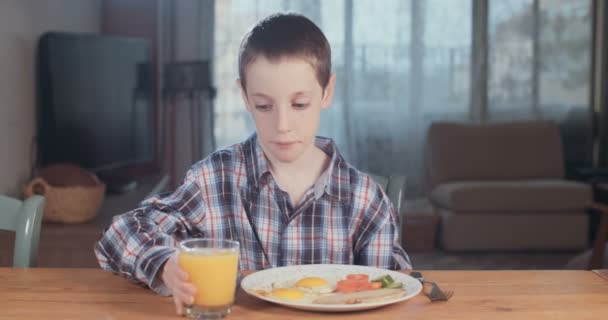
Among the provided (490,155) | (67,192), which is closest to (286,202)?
(67,192)

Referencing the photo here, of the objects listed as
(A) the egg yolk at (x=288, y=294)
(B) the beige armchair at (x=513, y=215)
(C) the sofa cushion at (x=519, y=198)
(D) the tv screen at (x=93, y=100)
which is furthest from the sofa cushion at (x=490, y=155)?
(A) the egg yolk at (x=288, y=294)

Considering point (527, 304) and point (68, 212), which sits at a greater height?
point (527, 304)

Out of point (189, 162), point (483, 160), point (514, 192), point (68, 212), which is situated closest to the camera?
point (68, 212)

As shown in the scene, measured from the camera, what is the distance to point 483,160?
5.33 meters

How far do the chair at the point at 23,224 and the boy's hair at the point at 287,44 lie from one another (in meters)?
0.46

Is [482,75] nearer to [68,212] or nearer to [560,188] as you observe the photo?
[560,188]

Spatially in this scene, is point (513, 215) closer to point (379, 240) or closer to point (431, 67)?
point (431, 67)

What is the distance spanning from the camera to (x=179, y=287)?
0.96m

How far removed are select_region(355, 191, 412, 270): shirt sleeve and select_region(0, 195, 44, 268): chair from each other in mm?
562

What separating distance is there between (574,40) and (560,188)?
5.39 ft

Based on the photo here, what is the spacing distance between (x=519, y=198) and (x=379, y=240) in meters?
3.69

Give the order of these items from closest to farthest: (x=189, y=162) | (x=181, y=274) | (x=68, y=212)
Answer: (x=181, y=274), (x=68, y=212), (x=189, y=162)

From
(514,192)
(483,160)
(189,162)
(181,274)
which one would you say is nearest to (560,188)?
(514,192)

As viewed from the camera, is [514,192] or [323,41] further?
[514,192]
